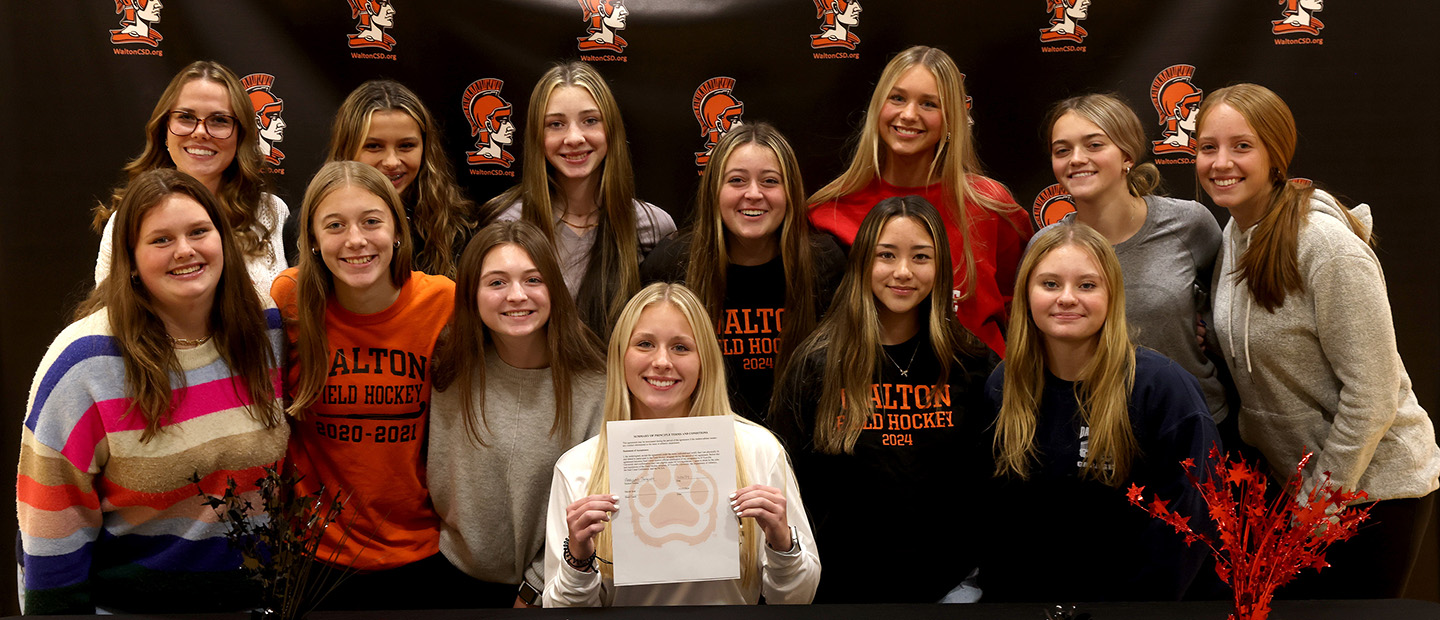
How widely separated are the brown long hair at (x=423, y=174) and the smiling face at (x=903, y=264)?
58.0 inches

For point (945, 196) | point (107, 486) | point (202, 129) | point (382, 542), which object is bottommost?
point (382, 542)

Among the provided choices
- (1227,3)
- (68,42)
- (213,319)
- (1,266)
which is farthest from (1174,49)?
(1,266)

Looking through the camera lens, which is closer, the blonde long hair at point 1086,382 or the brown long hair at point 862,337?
the blonde long hair at point 1086,382

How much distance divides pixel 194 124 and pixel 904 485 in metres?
Result: 2.63

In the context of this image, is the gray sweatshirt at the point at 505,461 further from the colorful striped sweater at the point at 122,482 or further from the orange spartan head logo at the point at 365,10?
the orange spartan head logo at the point at 365,10

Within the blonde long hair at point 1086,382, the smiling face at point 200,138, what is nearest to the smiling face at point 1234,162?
the blonde long hair at point 1086,382

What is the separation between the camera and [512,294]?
2.76 metres

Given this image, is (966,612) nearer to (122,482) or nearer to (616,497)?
(616,497)

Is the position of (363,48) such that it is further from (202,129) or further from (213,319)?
(213,319)

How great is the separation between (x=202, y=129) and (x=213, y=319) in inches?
40.3

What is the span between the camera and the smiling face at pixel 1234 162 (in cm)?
303

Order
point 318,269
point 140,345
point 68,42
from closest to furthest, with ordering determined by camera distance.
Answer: point 140,345 → point 318,269 → point 68,42

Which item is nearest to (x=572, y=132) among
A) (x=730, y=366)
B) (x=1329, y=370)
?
(x=730, y=366)

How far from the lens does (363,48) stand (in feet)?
12.7
